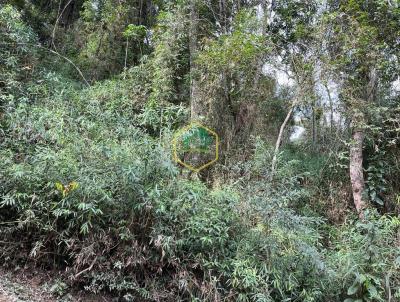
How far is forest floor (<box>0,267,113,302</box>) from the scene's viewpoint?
302 cm

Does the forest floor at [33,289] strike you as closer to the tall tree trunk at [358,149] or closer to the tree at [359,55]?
the tall tree trunk at [358,149]

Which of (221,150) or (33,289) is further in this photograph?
(221,150)

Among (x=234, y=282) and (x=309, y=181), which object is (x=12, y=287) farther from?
(x=309, y=181)

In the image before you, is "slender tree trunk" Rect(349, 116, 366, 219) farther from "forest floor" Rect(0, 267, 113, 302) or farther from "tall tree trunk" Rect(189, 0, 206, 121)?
"forest floor" Rect(0, 267, 113, 302)

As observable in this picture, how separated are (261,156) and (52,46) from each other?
206 inches

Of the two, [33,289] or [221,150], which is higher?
[221,150]

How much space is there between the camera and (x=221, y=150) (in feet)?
18.3

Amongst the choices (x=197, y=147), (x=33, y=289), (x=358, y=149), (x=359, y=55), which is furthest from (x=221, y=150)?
(x=33, y=289)

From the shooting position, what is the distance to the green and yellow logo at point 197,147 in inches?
191

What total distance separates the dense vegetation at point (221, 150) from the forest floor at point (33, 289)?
0.30 ft

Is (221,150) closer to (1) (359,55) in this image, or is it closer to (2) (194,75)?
(2) (194,75)

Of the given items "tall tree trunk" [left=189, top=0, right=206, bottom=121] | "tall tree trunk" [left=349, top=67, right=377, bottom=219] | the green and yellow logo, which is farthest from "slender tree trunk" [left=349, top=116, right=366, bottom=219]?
"tall tree trunk" [left=189, top=0, right=206, bottom=121]

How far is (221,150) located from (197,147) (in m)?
0.50

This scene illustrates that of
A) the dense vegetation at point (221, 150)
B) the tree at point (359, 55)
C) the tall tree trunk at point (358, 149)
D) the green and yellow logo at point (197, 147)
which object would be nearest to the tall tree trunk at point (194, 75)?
the dense vegetation at point (221, 150)
